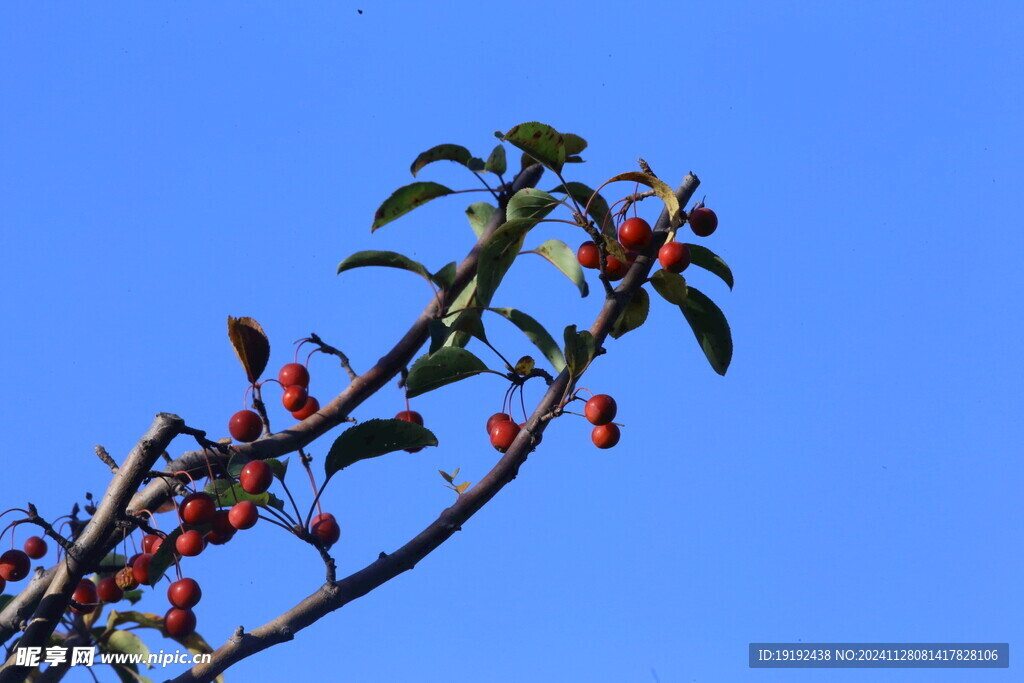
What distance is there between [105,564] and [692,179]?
96.5 inches

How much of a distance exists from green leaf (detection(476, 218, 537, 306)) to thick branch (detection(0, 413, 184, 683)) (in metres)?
0.88

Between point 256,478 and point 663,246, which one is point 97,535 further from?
point 663,246

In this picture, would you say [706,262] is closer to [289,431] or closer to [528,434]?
[528,434]

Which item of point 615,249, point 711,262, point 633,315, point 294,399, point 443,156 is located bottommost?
point 633,315

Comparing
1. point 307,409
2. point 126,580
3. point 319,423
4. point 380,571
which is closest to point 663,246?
point 380,571

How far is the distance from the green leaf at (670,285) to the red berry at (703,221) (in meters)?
0.16

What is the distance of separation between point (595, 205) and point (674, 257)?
54 centimetres

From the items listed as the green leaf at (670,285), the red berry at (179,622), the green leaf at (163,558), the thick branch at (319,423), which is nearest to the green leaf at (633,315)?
the green leaf at (670,285)

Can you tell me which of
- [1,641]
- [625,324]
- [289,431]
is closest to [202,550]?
[289,431]

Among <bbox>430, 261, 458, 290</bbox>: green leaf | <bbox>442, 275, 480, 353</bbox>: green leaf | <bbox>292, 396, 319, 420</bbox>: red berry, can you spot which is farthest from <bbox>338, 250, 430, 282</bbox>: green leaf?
<bbox>292, 396, 319, 420</bbox>: red berry

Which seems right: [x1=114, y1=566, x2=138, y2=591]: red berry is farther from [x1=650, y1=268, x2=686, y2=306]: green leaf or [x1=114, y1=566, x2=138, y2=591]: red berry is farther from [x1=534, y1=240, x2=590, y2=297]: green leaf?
[x1=650, y1=268, x2=686, y2=306]: green leaf

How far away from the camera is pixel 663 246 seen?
2502 mm

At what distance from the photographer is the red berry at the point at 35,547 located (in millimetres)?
3627

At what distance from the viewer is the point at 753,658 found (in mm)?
3486
